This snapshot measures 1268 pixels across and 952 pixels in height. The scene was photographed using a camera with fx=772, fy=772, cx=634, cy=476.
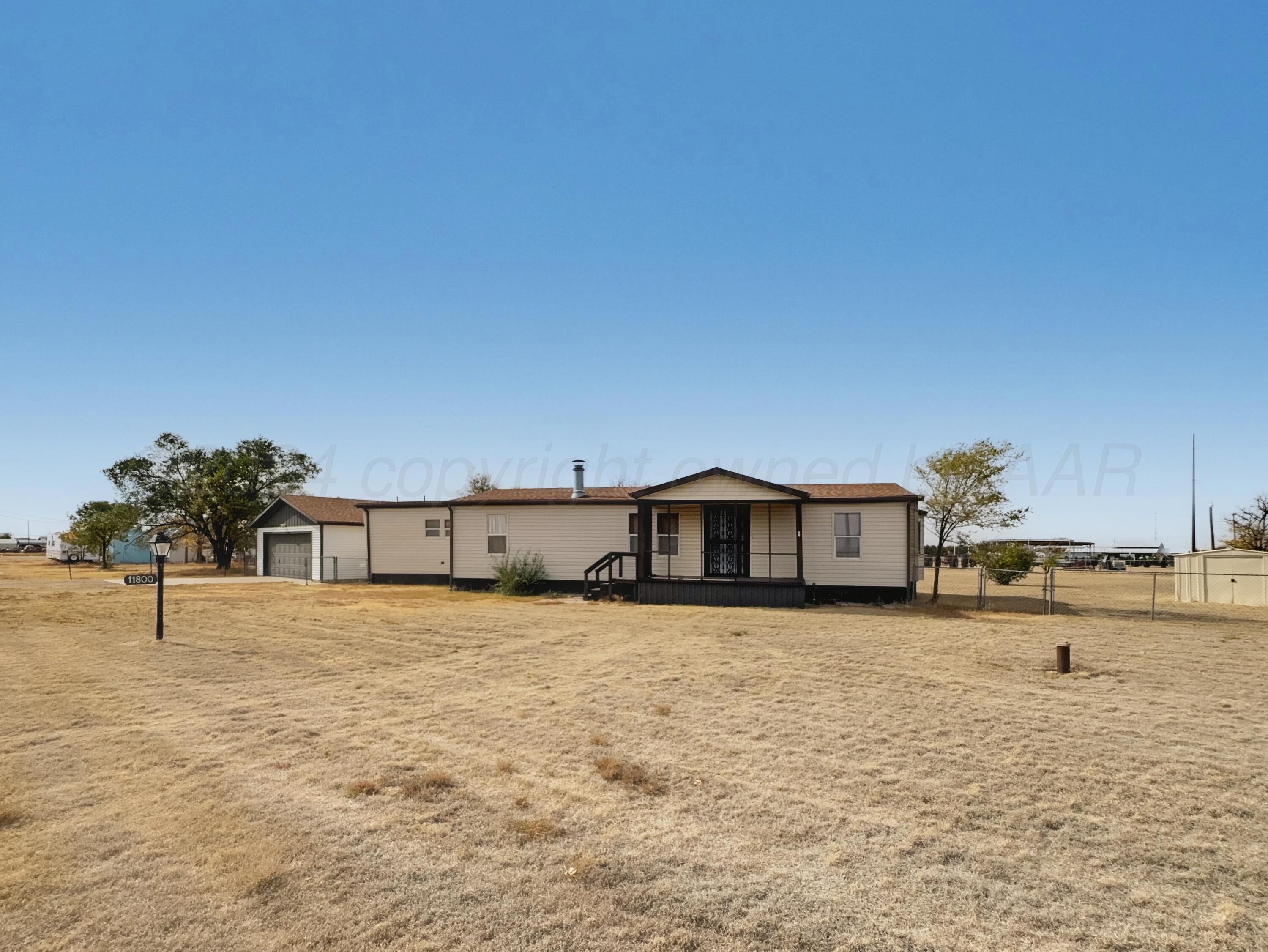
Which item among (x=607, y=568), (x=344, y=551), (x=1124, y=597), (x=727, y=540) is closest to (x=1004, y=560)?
(x=1124, y=597)

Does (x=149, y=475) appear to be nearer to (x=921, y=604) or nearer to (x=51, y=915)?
(x=921, y=604)

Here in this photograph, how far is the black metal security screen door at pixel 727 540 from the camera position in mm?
22234

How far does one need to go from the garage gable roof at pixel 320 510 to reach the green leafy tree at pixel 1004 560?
2254 cm

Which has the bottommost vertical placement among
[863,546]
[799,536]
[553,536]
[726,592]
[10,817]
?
[726,592]

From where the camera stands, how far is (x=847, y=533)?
21.4 m

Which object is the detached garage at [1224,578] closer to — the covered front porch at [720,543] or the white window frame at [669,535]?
the covered front porch at [720,543]

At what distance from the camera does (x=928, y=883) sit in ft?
15.2

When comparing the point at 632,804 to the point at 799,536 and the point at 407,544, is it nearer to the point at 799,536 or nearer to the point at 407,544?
the point at 799,536

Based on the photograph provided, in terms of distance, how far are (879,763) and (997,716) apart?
8.15ft

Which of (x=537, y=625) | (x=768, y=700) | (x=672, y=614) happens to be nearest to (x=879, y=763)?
(x=768, y=700)

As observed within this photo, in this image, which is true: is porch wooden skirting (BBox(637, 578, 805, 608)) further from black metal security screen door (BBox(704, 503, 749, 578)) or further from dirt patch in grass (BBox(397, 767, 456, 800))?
dirt patch in grass (BBox(397, 767, 456, 800))

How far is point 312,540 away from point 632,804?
3003 cm

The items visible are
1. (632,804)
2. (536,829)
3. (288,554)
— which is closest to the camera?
(536,829)

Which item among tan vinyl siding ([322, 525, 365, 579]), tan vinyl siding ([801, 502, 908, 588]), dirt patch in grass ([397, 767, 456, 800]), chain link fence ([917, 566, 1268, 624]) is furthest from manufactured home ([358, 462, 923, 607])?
dirt patch in grass ([397, 767, 456, 800])
